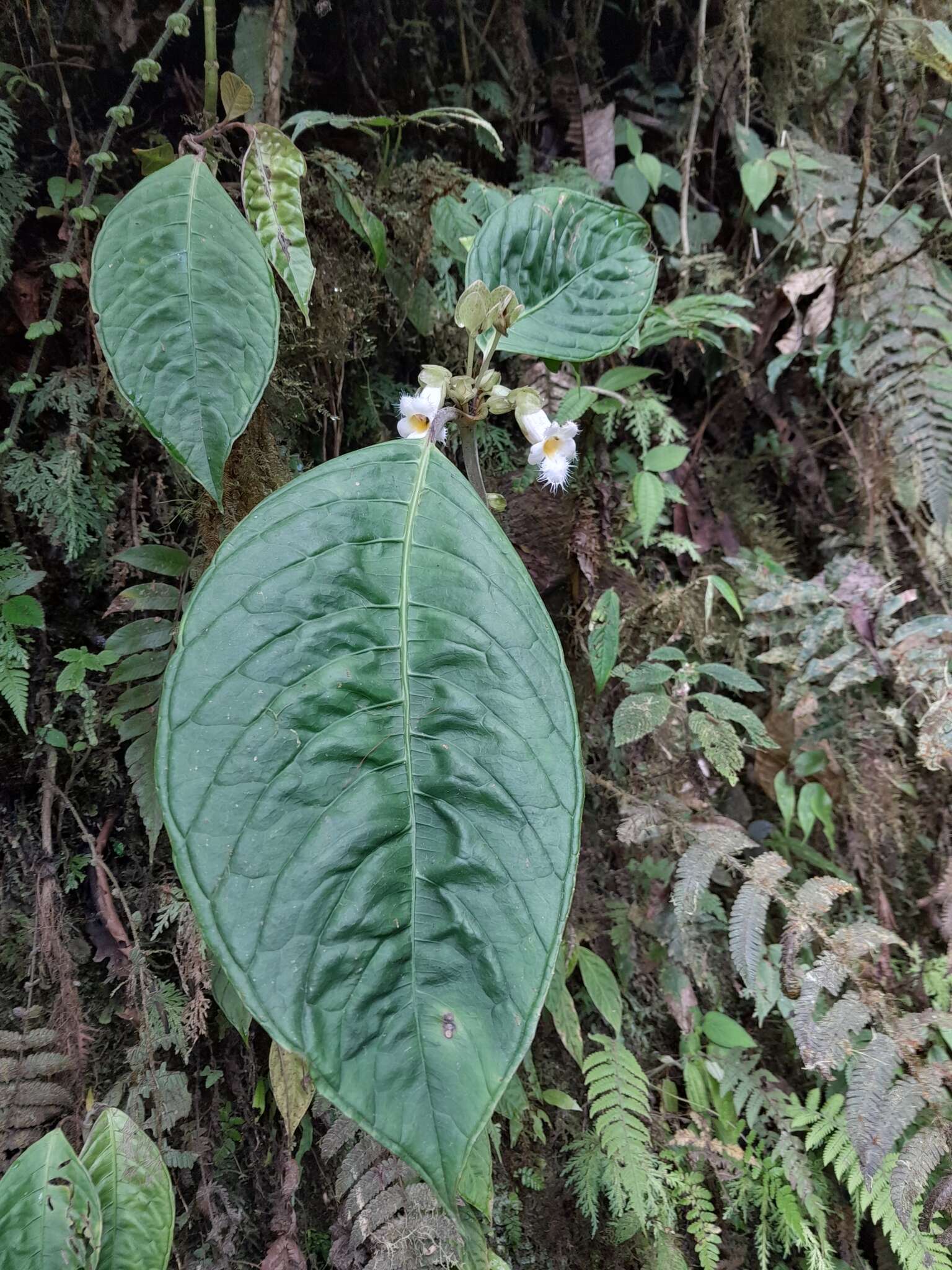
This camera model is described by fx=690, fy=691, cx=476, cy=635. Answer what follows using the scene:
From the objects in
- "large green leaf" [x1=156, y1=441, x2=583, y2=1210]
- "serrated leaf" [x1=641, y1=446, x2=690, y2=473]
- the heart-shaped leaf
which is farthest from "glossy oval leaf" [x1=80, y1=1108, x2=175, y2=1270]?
the heart-shaped leaf

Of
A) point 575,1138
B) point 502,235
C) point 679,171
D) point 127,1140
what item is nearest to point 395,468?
point 502,235

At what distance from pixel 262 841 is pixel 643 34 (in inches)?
77.2

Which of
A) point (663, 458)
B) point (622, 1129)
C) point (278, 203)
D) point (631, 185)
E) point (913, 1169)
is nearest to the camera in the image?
point (278, 203)

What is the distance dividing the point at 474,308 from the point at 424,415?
0.43 feet

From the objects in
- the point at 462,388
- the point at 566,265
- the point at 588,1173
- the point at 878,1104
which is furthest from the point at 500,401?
the point at 588,1173

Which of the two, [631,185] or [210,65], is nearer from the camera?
[210,65]

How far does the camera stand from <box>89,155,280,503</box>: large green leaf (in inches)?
29.2

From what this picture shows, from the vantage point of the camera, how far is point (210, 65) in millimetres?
1000

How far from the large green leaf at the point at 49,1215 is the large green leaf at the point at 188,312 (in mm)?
815

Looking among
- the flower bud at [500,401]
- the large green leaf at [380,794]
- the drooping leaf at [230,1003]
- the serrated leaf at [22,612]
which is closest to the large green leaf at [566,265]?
the flower bud at [500,401]

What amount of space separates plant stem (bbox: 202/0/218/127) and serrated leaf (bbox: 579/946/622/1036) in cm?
150

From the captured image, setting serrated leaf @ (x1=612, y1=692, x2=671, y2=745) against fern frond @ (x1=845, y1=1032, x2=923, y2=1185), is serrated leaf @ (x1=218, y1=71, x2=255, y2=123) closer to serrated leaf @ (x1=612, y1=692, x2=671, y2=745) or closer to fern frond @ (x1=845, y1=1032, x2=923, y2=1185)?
serrated leaf @ (x1=612, y1=692, x2=671, y2=745)

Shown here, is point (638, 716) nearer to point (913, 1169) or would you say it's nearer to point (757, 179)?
point (913, 1169)

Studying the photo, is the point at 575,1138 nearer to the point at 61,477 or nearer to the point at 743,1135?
the point at 743,1135
